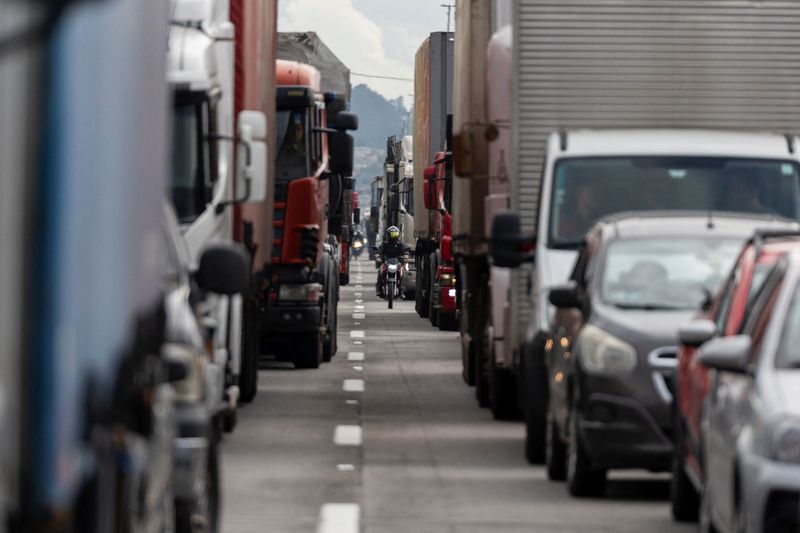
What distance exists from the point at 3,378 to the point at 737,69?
1325 centimetres

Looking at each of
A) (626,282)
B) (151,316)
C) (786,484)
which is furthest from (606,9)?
(151,316)

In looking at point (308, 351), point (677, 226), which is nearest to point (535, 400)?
point (677, 226)

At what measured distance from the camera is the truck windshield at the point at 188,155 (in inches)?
574

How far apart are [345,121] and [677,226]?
1139 centimetres

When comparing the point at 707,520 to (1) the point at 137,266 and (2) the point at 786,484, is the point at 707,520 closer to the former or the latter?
(2) the point at 786,484

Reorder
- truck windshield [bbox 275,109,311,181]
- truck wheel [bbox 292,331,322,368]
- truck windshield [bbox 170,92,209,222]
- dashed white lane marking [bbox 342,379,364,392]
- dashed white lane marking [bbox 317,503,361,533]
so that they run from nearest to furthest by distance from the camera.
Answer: dashed white lane marking [bbox 317,503,361,533]
truck windshield [bbox 170,92,209,222]
dashed white lane marking [bbox 342,379,364,392]
truck windshield [bbox 275,109,311,181]
truck wheel [bbox 292,331,322,368]

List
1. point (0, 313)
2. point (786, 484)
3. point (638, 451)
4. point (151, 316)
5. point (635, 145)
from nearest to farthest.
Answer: point (0, 313) < point (151, 316) < point (786, 484) < point (638, 451) < point (635, 145)

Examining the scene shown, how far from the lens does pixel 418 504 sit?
12.3m

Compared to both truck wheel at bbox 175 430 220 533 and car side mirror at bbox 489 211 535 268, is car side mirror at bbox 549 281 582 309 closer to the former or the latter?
car side mirror at bbox 489 211 535 268

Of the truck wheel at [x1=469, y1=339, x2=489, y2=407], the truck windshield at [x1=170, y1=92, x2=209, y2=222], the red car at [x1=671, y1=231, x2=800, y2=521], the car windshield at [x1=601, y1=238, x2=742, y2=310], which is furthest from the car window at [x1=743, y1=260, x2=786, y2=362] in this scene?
the truck wheel at [x1=469, y1=339, x2=489, y2=407]

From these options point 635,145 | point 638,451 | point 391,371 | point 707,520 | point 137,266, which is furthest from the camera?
point 391,371

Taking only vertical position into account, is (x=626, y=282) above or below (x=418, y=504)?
above

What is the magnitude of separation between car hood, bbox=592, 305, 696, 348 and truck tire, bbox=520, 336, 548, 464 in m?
1.79

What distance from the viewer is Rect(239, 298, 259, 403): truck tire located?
19016mm
